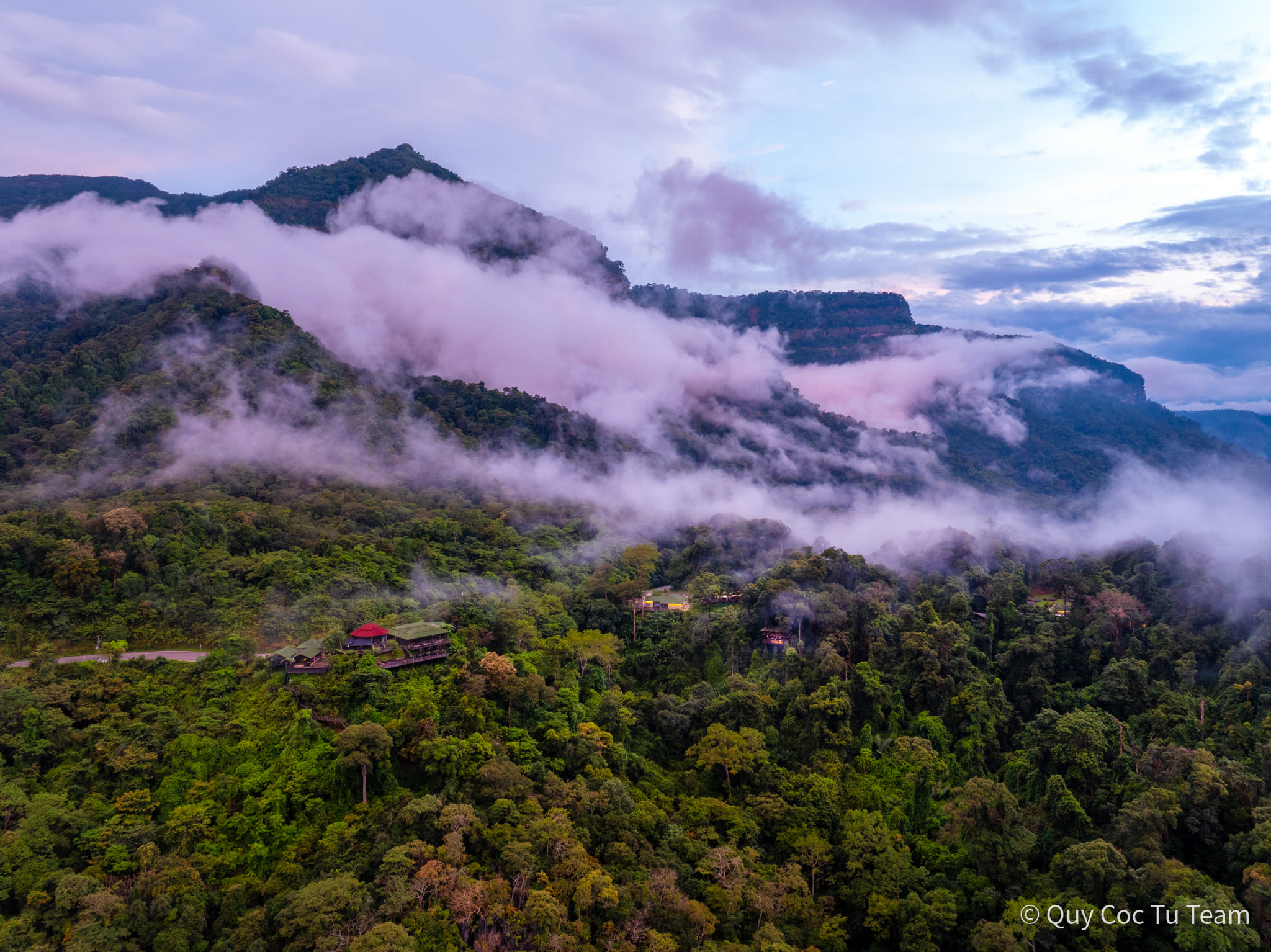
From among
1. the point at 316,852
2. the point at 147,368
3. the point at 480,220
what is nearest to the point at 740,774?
the point at 316,852

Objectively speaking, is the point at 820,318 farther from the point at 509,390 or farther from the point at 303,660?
the point at 303,660

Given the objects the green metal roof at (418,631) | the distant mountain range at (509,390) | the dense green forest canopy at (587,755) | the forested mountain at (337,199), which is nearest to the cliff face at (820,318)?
the distant mountain range at (509,390)

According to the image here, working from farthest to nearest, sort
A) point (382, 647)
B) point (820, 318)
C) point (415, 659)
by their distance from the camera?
point (820, 318) < point (382, 647) < point (415, 659)

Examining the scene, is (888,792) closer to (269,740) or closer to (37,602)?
(269,740)

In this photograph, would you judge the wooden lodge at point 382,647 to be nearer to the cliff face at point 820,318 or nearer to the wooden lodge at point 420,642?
the wooden lodge at point 420,642

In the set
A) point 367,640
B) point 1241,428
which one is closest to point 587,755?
point 367,640

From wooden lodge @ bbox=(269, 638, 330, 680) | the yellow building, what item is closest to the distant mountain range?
wooden lodge @ bbox=(269, 638, 330, 680)

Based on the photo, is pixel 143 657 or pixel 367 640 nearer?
pixel 143 657
